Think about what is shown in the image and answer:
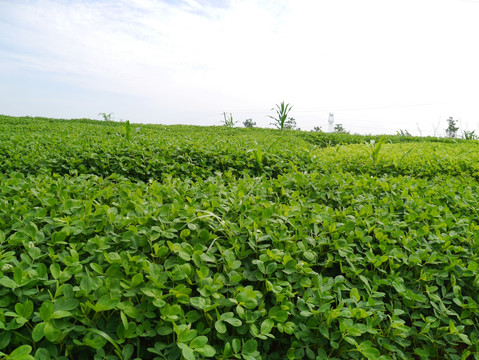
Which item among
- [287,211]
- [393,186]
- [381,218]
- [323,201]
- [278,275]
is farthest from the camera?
[393,186]

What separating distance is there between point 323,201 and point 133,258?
1.49 meters

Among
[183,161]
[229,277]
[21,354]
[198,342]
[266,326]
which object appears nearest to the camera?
[21,354]

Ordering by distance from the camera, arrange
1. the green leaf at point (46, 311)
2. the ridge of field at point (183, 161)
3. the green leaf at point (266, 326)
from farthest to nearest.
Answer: the ridge of field at point (183, 161)
the green leaf at point (266, 326)
the green leaf at point (46, 311)

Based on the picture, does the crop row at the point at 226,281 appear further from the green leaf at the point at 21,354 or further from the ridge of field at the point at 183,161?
the ridge of field at the point at 183,161

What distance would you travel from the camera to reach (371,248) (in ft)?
5.40

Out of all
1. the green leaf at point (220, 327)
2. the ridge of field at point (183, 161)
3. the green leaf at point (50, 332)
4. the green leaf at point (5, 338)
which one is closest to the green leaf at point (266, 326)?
the green leaf at point (220, 327)

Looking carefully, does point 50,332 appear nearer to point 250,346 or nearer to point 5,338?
point 5,338

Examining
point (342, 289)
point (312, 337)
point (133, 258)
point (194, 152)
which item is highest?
point (194, 152)

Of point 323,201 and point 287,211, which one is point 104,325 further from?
point 323,201

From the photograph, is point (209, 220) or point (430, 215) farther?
point (430, 215)

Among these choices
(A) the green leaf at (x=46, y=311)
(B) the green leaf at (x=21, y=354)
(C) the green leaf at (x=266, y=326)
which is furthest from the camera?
(C) the green leaf at (x=266, y=326)

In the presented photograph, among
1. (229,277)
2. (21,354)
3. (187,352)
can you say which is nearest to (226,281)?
(229,277)

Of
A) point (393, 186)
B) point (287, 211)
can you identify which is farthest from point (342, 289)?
point (393, 186)

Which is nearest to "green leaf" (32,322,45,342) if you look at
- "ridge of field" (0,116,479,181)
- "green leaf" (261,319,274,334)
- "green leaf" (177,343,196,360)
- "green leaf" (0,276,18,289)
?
"green leaf" (0,276,18,289)
